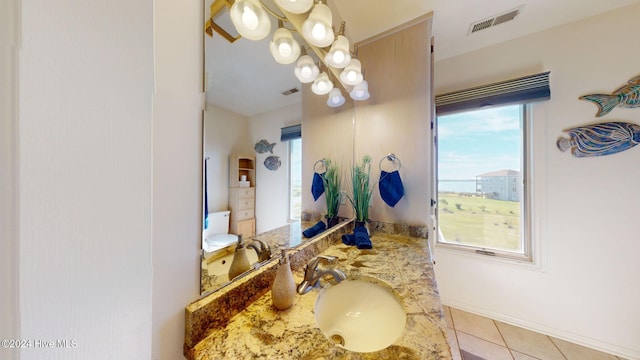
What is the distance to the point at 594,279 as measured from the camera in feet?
4.55

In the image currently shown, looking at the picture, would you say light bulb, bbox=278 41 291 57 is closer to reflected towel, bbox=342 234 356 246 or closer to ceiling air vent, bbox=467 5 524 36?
reflected towel, bbox=342 234 356 246

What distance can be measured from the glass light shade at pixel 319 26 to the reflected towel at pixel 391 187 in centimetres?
91

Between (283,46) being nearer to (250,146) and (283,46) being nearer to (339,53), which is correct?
(339,53)

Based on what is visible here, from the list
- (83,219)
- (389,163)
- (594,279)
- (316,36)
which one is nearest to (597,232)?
(594,279)

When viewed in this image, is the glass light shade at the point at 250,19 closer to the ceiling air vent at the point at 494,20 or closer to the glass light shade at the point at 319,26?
the glass light shade at the point at 319,26

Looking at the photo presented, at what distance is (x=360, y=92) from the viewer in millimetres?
1402

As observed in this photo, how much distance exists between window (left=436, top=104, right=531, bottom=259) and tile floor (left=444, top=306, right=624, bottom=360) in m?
0.57

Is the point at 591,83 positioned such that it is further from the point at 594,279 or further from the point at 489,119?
the point at 594,279

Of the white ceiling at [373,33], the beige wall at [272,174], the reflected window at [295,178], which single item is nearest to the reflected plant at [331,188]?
the reflected window at [295,178]

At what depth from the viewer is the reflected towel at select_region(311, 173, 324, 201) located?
124cm

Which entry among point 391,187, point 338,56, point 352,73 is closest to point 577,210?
point 391,187

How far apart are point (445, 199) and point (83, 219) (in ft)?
7.37

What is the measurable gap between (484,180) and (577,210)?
57 centimetres

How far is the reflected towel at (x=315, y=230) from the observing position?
3.50 ft
